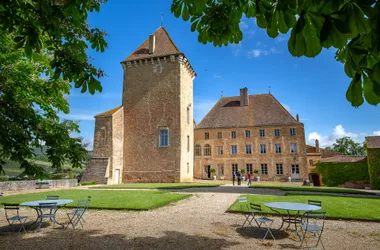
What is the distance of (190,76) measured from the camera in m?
31.1

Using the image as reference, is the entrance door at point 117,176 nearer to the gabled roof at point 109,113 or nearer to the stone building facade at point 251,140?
the gabled roof at point 109,113

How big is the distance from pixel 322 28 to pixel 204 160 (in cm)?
3581

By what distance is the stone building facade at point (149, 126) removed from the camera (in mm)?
26016

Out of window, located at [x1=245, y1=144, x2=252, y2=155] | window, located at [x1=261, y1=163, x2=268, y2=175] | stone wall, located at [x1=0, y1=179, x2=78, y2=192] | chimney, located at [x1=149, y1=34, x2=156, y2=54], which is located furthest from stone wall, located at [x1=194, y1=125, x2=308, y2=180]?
stone wall, located at [x1=0, y1=179, x2=78, y2=192]

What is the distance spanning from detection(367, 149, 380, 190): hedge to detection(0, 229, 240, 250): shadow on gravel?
79.3ft

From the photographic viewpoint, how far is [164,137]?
88.5 feet

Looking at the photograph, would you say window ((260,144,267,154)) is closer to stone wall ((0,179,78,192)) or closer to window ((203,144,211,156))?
window ((203,144,211,156))

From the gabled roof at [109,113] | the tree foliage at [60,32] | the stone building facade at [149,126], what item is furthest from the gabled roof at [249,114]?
the tree foliage at [60,32]

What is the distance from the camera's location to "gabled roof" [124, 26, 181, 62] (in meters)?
28.0

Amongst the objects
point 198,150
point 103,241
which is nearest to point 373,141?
point 198,150

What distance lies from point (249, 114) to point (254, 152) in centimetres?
574

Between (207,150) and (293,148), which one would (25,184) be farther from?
(293,148)

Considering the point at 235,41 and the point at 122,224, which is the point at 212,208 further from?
the point at 235,41

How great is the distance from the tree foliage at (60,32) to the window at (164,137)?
904 inches
